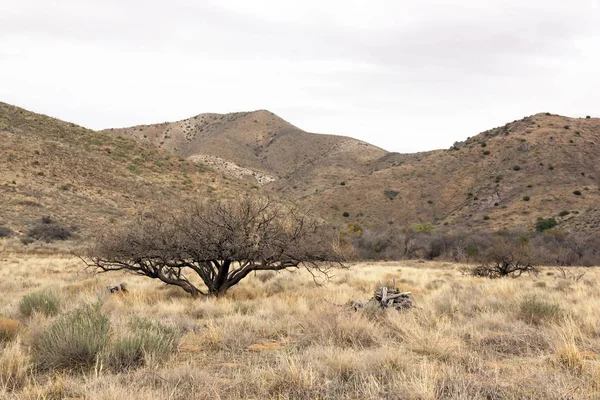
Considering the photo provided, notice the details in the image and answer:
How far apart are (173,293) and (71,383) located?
381 inches

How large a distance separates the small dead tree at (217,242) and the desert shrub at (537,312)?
19.5 feet

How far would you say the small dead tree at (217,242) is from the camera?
12.9 metres

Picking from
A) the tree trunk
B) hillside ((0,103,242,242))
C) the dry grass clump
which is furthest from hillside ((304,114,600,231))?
the dry grass clump

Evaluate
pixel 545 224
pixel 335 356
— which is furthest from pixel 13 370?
pixel 545 224

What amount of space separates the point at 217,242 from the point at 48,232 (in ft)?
93.2

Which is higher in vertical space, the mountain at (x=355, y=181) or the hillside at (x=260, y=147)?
the hillside at (x=260, y=147)

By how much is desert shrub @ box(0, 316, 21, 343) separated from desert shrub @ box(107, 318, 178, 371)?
88.2 inches

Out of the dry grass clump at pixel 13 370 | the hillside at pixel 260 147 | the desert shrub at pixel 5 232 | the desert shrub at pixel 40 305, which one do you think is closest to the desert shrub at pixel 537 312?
the dry grass clump at pixel 13 370

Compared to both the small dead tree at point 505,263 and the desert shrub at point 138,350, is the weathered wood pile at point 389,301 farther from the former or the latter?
the small dead tree at point 505,263

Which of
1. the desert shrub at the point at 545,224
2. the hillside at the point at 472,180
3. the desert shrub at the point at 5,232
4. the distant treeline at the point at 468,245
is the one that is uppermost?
the hillside at the point at 472,180

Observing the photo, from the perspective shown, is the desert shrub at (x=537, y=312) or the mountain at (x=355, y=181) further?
the mountain at (x=355, y=181)

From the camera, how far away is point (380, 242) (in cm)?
4159

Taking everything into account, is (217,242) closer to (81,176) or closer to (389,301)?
(389,301)

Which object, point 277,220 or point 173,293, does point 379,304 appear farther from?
point 173,293
